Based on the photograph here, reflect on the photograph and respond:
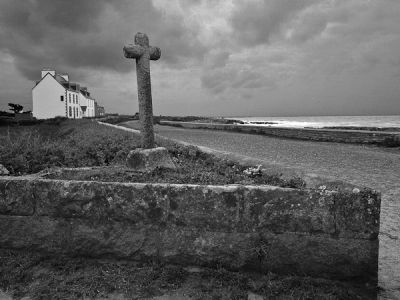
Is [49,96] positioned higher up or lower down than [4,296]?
higher up

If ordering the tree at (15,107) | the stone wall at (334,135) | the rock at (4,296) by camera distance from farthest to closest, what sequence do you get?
the tree at (15,107), the stone wall at (334,135), the rock at (4,296)

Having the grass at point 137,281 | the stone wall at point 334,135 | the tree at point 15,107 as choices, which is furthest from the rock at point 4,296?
the tree at point 15,107

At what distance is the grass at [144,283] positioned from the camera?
103 inches

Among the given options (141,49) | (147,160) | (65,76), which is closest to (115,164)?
(147,160)

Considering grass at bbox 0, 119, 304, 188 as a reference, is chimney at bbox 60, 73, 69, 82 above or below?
above

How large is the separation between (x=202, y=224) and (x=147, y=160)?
171 cm

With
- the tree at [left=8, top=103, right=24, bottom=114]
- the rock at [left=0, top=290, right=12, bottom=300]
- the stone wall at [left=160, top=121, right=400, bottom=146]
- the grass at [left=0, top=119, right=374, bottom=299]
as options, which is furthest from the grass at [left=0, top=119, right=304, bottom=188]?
the tree at [left=8, top=103, right=24, bottom=114]

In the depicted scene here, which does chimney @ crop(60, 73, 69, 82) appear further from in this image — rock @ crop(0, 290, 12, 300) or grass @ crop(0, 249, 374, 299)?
rock @ crop(0, 290, 12, 300)

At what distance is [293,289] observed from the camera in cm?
267

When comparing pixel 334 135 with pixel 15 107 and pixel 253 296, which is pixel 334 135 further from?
pixel 15 107

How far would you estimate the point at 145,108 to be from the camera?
4684mm

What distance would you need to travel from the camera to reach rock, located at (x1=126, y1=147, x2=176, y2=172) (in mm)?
4402

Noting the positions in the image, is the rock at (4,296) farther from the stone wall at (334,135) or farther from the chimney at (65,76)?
the chimney at (65,76)

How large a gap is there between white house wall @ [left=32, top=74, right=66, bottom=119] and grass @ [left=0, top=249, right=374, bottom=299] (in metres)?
52.5
